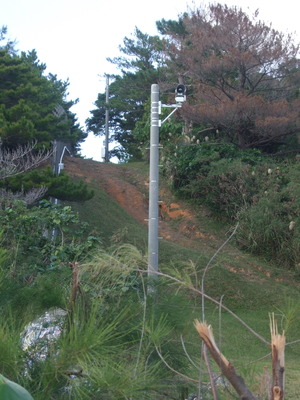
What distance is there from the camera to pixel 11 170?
15.1 m

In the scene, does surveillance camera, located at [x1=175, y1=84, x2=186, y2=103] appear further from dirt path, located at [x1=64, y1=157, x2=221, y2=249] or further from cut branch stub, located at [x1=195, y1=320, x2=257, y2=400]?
cut branch stub, located at [x1=195, y1=320, x2=257, y2=400]

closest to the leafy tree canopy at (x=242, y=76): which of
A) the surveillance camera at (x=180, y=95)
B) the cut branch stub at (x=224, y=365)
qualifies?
the surveillance camera at (x=180, y=95)

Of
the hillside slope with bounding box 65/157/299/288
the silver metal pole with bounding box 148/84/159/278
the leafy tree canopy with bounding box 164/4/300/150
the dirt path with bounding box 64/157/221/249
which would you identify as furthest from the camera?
the leafy tree canopy with bounding box 164/4/300/150

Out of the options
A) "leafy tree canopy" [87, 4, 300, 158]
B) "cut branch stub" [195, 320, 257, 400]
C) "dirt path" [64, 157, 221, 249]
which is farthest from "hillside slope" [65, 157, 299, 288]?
"cut branch stub" [195, 320, 257, 400]

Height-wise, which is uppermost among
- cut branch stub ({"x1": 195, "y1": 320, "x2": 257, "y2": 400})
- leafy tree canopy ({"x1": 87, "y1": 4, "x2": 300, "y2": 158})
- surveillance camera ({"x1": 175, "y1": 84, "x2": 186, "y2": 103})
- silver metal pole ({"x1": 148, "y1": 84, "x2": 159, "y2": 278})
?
leafy tree canopy ({"x1": 87, "y1": 4, "x2": 300, "y2": 158})

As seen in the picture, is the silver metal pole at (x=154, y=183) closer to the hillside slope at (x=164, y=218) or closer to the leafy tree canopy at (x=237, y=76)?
the hillside slope at (x=164, y=218)

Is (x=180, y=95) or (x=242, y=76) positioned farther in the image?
(x=242, y=76)

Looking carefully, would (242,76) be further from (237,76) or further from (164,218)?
(164,218)

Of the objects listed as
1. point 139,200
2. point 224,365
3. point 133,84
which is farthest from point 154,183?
point 133,84

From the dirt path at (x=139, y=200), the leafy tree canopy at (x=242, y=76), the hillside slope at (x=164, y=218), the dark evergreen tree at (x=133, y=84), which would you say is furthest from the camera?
the dark evergreen tree at (x=133, y=84)

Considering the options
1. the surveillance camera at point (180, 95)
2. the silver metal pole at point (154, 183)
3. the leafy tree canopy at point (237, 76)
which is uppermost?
the leafy tree canopy at point (237, 76)

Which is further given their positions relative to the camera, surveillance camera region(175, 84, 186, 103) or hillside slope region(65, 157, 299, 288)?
hillside slope region(65, 157, 299, 288)

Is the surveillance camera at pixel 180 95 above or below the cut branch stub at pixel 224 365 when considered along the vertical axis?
above

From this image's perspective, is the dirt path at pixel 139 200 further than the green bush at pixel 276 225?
Yes
